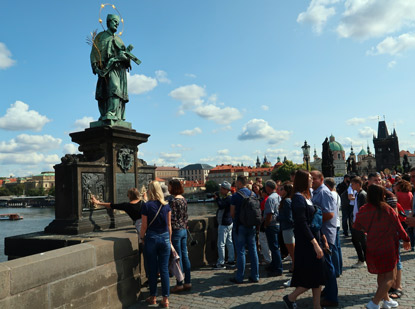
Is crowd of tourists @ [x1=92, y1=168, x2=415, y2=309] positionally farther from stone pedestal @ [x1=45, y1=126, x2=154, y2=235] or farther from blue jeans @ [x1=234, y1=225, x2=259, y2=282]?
stone pedestal @ [x1=45, y1=126, x2=154, y2=235]

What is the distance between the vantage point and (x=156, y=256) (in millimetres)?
4523

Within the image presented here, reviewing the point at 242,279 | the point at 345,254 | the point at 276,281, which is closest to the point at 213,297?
the point at 242,279

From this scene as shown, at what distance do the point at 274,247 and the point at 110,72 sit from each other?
5489 mm

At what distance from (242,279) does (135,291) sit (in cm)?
187

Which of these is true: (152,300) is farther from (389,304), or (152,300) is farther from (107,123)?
(107,123)

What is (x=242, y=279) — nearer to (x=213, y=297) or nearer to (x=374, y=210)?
(x=213, y=297)

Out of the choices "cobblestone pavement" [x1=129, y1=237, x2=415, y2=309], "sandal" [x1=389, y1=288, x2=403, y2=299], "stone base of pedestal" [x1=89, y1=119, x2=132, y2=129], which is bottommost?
"cobblestone pavement" [x1=129, y1=237, x2=415, y2=309]

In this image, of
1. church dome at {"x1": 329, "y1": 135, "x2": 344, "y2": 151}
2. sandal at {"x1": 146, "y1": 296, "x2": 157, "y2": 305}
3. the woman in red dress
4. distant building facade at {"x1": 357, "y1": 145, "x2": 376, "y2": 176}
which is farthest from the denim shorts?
church dome at {"x1": 329, "y1": 135, "x2": 344, "y2": 151}

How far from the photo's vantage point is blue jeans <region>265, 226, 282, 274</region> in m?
6.06

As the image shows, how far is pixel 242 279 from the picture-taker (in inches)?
219

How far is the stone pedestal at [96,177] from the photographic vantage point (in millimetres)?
6387

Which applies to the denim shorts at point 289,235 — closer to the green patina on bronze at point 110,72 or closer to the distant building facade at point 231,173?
the green patina on bronze at point 110,72

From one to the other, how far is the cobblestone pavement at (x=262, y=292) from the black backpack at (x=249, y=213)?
3.40 feet

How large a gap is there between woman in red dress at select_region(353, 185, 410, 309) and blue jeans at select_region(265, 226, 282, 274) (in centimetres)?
211
